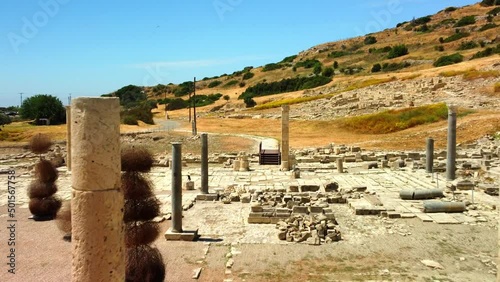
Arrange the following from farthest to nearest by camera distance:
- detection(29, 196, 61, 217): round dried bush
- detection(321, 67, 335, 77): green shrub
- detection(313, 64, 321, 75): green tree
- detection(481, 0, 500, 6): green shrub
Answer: detection(481, 0, 500, 6): green shrub < detection(313, 64, 321, 75): green tree < detection(321, 67, 335, 77): green shrub < detection(29, 196, 61, 217): round dried bush

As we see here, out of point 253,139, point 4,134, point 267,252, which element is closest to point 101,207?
point 267,252

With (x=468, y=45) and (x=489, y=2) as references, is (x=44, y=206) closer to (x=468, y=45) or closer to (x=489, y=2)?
(x=468, y=45)

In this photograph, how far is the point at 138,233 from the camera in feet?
26.3

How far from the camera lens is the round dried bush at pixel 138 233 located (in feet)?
26.1

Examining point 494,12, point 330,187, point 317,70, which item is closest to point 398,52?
point 317,70

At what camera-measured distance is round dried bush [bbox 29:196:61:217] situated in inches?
525

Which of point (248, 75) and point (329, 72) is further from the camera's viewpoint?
point (248, 75)

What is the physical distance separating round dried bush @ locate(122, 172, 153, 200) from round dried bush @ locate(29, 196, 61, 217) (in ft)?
21.3

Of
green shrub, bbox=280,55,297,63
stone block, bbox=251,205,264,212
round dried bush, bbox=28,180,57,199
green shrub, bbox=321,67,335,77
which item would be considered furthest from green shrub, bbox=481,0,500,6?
round dried bush, bbox=28,180,57,199

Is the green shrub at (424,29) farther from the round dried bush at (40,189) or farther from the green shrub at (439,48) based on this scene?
the round dried bush at (40,189)

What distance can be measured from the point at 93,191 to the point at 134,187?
318 cm

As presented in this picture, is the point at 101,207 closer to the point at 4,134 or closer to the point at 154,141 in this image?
the point at 154,141

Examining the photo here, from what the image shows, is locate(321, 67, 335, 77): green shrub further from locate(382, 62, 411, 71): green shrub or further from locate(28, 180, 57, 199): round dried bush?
locate(28, 180, 57, 199): round dried bush

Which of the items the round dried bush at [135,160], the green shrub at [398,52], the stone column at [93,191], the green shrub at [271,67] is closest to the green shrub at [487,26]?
the green shrub at [398,52]
